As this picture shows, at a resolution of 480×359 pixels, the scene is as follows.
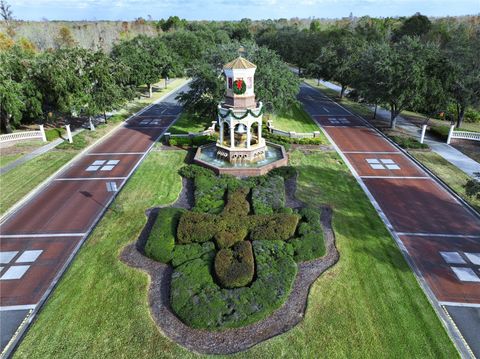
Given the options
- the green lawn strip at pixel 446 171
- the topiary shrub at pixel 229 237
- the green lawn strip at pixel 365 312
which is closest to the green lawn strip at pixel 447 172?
the green lawn strip at pixel 446 171

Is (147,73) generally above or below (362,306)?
above

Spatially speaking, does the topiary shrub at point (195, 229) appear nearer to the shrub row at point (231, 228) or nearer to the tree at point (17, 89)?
the shrub row at point (231, 228)

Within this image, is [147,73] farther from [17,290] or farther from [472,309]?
[472,309]

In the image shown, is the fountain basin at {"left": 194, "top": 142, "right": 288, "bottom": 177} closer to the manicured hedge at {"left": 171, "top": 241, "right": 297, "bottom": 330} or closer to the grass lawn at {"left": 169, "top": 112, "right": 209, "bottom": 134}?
the grass lawn at {"left": 169, "top": 112, "right": 209, "bottom": 134}

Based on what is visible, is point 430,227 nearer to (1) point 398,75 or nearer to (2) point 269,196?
(2) point 269,196

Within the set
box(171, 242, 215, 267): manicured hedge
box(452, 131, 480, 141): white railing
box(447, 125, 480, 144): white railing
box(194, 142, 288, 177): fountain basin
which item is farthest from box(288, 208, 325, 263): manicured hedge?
box(452, 131, 480, 141): white railing

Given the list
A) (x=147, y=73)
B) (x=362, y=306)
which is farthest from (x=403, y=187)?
(x=147, y=73)
